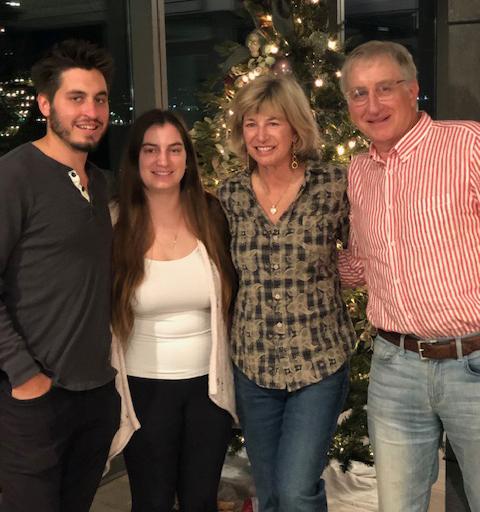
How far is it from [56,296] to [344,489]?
1.95 metres

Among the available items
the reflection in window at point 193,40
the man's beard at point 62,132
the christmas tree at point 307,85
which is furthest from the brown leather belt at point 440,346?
the reflection in window at point 193,40

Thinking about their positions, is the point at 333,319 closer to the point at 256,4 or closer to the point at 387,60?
the point at 387,60

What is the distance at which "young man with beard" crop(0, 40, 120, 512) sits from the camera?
1.94 metres

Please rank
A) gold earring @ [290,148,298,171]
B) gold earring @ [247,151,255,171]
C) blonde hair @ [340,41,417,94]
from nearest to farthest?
1. blonde hair @ [340,41,417,94]
2. gold earring @ [290,148,298,171]
3. gold earring @ [247,151,255,171]

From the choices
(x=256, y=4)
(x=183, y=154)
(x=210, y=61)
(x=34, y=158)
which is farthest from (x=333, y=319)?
(x=210, y=61)

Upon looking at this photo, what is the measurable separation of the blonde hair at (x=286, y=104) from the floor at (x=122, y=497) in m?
1.80

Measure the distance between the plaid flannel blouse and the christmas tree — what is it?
809mm

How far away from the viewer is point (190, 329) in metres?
2.27

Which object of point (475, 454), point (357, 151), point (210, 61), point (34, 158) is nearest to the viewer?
point (475, 454)

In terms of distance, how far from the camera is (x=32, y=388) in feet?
6.37

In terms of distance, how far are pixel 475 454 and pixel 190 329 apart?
939 millimetres

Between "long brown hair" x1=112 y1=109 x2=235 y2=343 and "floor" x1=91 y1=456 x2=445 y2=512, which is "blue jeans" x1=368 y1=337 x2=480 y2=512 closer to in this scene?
"long brown hair" x1=112 y1=109 x2=235 y2=343

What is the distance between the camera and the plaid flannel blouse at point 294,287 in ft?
7.15

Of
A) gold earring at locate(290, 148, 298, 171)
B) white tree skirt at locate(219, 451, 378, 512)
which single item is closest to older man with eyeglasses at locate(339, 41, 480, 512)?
gold earring at locate(290, 148, 298, 171)
